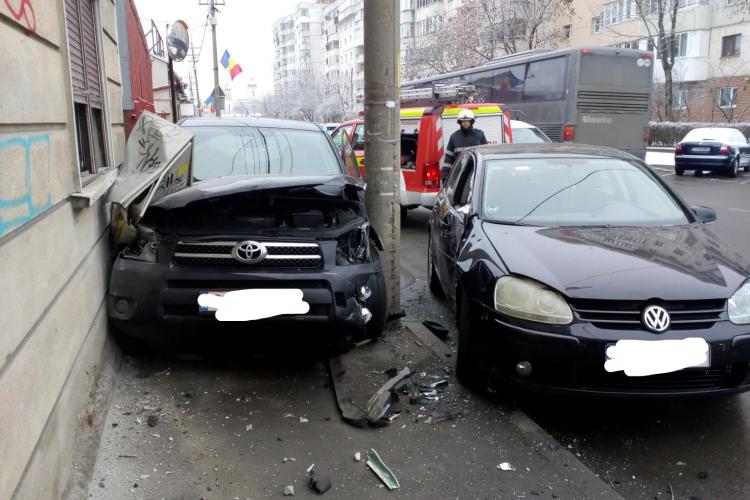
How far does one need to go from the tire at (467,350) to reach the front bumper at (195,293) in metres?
0.67

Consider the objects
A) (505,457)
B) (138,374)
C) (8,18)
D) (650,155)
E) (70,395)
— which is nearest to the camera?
(8,18)

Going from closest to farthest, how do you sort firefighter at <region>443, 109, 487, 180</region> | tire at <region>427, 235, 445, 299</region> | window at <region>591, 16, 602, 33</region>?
tire at <region>427, 235, 445, 299</region> < firefighter at <region>443, 109, 487, 180</region> < window at <region>591, 16, 602, 33</region>

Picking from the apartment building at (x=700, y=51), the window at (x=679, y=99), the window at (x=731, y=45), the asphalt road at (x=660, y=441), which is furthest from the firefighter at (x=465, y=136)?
the window at (x=679, y=99)

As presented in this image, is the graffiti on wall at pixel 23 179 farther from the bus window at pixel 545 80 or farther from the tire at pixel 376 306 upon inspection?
the bus window at pixel 545 80

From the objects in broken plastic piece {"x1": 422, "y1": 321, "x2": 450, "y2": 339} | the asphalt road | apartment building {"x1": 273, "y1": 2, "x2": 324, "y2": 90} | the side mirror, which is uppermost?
apartment building {"x1": 273, "y1": 2, "x2": 324, "y2": 90}

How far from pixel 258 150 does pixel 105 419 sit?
246cm

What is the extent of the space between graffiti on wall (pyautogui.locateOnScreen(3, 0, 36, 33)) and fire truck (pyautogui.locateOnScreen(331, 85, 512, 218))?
6.56 meters

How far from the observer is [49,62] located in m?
2.79

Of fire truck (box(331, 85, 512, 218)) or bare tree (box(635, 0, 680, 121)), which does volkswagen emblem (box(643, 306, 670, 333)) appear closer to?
fire truck (box(331, 85, 512, 218))

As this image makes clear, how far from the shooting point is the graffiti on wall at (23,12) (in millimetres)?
2261

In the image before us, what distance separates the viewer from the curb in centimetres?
276

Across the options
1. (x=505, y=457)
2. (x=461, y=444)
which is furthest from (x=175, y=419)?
(x=505, y=457)

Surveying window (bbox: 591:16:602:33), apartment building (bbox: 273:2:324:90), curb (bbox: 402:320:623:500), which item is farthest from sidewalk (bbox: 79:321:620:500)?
apartment building (bbox: 273:2:324:90)

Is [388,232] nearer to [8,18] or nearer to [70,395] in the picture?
[70,395]
